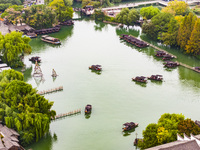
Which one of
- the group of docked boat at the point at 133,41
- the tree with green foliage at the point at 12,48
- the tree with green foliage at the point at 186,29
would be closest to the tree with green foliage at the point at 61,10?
the group of docked boat at the point at 133,41

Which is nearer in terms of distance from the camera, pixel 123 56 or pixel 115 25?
pixel 123 56

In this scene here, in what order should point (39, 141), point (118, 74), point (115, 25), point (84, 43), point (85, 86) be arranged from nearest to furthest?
point (39, 141), point (85, 86), point (118, 74), point (84, 43), point (115, 25)

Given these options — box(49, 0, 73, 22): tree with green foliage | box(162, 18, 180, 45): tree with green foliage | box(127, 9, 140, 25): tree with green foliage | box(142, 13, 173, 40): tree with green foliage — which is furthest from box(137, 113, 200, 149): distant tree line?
box(49, 0, 73, 22): tree with green foliage

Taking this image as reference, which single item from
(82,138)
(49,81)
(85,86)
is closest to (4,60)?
(49,81)

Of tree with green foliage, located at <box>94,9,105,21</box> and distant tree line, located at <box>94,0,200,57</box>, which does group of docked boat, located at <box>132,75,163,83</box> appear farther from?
tree with green foliage, located at <box>94,9,105,21</box>

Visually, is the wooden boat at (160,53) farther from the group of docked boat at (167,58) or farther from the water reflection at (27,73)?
the water reflection at (27,73)

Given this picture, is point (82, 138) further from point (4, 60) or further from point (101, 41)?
point (101, 41)
